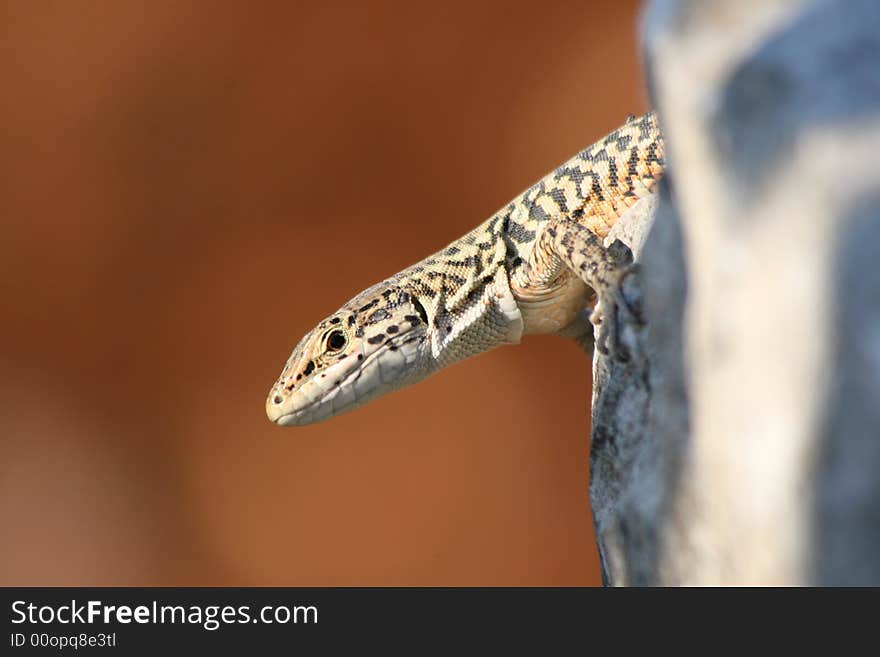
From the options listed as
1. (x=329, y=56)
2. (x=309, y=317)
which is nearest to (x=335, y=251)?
(x=309, y=317)

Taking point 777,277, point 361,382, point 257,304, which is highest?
point 257,304

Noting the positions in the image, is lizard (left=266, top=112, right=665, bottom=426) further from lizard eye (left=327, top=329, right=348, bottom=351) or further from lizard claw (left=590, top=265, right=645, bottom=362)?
lizard claw (left=590, top=265, right=645, bottom=362)

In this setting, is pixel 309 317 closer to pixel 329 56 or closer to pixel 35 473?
pixel 329 56

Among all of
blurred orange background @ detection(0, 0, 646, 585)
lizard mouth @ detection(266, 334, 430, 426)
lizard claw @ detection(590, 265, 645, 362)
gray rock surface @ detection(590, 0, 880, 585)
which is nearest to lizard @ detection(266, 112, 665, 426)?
lizard mouth @ detection(266, 334, 430, 426)

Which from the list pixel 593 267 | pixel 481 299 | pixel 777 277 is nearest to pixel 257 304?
pixel 481 299

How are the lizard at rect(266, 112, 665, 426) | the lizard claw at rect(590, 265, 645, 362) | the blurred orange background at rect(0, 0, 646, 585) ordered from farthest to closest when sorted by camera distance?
the blurred orange background at rect(0, 0, 646, 585) → the lizard at rect(266, 112, 665, 426) → the lizard claw at rect(590, 265, 645, 362)

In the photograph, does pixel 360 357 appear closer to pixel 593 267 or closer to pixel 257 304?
pixel 593 267

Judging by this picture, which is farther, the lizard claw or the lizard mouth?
the lizard mouth
